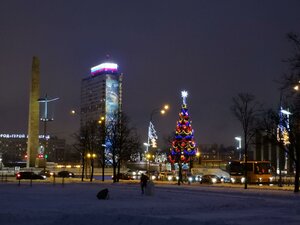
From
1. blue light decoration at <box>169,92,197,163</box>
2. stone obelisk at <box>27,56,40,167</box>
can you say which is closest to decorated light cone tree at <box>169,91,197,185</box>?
blue light decoration at <box>169,92,197,163</box>

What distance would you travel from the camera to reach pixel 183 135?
7850 cm

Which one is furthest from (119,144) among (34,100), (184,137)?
(34,100)

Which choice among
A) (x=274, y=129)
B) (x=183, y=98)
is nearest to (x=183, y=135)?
(x=183, y=98)

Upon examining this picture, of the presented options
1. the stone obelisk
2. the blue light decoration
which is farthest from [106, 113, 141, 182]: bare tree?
the stone obelisk

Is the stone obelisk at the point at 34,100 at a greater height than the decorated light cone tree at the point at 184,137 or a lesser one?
Answer: greater

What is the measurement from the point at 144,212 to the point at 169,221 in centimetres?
475

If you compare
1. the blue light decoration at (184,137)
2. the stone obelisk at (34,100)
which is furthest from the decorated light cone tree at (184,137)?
the stone obelisk at (34,100)

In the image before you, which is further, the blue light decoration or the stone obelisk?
the stone obelisk

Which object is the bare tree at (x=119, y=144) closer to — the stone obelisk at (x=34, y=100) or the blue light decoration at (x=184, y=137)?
the blue light decoration at (x=184, y=137)

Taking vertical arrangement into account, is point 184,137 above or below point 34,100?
below

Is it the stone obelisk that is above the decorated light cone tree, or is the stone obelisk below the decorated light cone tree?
above

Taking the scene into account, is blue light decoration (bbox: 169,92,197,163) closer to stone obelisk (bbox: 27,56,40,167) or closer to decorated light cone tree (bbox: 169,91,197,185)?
decorated light cone tree (bbox: 169,91,197,185)

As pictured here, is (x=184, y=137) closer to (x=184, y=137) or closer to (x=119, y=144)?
(x=184, y=137)

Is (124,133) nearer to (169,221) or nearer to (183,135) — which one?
(183,135)
